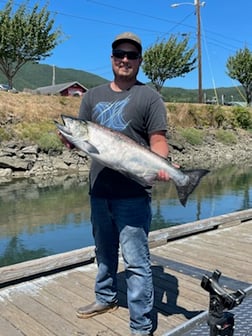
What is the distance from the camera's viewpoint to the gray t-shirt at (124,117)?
3203mm

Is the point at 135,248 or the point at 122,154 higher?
the point at 122,154

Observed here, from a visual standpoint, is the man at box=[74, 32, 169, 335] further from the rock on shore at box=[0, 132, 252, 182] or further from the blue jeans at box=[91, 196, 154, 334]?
the rock on shore at box=[0, 132, 252, 182]

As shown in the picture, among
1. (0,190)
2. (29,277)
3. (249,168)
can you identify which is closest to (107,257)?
(29,277)

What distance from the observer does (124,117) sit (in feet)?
10.6

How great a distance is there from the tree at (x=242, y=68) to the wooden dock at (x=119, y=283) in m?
45.4

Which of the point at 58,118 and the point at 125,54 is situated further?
the point at 58,118

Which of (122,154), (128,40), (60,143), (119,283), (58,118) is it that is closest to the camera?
(122,154)

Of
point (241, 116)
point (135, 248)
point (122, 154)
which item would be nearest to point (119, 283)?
point (135, 248)

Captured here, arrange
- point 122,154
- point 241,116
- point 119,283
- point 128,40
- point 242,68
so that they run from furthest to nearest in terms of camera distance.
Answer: point 242,68
point 241,116
point 119,283
point 128,40
point 122,154

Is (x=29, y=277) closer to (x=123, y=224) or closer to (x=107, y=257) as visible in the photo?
(x=107, y=257)

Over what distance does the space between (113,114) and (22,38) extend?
99.3 feet

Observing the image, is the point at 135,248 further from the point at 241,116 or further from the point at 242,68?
the point at 242,68

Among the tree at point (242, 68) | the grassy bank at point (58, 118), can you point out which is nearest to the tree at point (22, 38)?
the grassy bank at point (58, 118)

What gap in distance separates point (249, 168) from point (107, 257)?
20.3 metres
